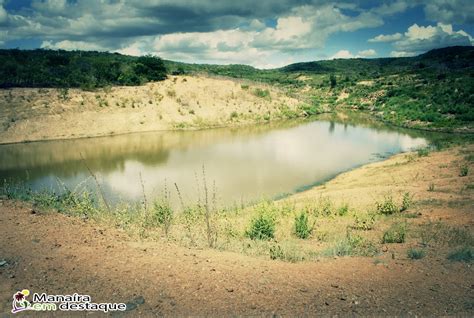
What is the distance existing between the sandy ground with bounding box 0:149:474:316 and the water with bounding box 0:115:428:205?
567cm

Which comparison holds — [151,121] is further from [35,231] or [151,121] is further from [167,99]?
[35,231]

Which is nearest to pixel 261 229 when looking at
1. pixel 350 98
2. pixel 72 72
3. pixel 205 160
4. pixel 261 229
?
pixel 261 229

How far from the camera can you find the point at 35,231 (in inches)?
281

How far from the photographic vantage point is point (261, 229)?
30.5 ft

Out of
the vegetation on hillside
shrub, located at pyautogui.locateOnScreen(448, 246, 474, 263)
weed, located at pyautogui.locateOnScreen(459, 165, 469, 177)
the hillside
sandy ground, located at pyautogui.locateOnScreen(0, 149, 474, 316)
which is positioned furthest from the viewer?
the vegetation on hillside

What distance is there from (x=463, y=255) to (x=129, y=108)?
1363 inches

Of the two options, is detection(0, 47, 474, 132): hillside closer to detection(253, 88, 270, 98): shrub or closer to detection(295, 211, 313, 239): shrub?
detection(253, 88, 270, 98): shrub

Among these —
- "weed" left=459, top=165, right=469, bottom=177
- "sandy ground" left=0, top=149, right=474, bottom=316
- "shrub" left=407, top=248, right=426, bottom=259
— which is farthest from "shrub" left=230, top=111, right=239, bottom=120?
"shrub" left=407, top=248, right=426, bottom=259

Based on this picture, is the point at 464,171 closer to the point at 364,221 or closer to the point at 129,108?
the point at 364,221

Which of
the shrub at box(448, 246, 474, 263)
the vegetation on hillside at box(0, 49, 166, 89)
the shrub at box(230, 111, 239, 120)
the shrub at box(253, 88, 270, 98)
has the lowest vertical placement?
the shrub at box(448, 246, 474, 263)

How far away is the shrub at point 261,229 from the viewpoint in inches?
360

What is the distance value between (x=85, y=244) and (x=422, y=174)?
51.5ft

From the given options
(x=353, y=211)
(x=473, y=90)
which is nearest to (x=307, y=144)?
(x=353, y=211)

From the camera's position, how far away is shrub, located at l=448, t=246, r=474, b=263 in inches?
239
